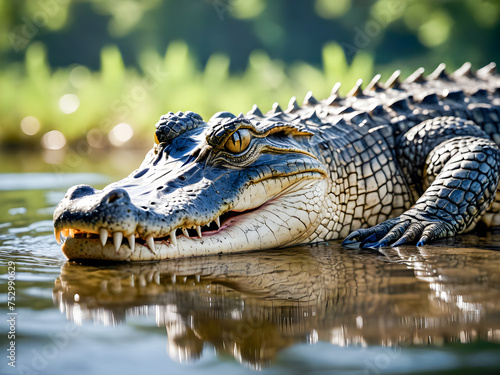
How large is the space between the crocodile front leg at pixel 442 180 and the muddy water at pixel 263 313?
0.20 meters

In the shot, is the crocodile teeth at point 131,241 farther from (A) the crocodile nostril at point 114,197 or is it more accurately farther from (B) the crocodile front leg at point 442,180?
(B) the crocodile front leg at point 442,180

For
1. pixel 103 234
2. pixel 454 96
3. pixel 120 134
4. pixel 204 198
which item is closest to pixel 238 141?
pixel 204 198

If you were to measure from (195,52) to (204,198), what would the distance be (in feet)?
57.1

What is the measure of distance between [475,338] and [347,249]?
1.50m

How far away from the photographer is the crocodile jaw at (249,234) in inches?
105

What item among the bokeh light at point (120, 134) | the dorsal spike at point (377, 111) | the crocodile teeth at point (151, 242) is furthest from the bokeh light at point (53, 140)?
the crocodile teeth at point (151, 242)

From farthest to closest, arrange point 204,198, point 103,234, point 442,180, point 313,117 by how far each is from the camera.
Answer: point 313,117 < point 442,180 < point 204,198 < point 103,234

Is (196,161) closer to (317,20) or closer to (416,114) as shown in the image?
(416,114)

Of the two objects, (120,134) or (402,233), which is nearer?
(402,233)

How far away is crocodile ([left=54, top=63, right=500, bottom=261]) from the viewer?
264 centimetres

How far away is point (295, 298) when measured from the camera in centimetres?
210

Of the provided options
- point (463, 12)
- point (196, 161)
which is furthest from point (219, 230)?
point (463, 12)

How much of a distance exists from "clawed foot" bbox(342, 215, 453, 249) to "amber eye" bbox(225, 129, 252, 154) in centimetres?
75

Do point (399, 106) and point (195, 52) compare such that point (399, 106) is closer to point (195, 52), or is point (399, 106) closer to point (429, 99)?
point (429, 99)
